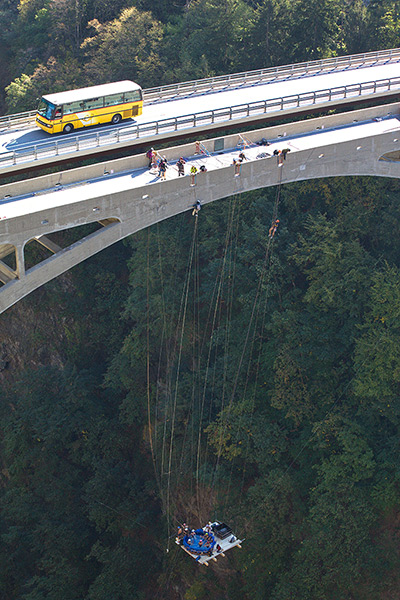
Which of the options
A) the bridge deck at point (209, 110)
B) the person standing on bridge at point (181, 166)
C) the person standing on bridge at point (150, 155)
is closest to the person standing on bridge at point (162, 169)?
the person standing on bridge at point (181, 166)

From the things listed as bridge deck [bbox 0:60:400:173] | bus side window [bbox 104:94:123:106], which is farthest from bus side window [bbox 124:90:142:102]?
bridge deck [bbox 0:60:400:173]

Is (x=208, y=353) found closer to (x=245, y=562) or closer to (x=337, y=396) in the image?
(x=337, y=396)

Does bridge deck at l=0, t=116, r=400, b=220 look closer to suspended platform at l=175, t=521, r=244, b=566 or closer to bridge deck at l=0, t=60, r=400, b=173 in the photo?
bridge deck at l=0, t=60, r=400, b=173

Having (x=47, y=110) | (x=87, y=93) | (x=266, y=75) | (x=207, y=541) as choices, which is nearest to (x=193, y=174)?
(x=87, y=93)

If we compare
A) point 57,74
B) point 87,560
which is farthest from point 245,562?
point 57,74

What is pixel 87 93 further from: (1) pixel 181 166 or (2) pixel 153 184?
(2) pixel 153 184

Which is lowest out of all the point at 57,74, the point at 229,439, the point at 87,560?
the point at 87,560
